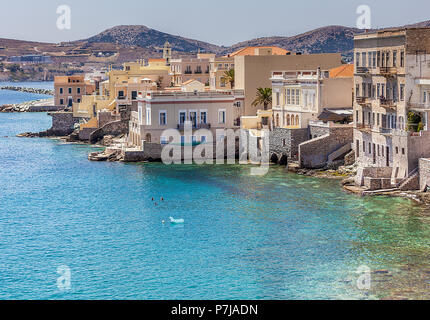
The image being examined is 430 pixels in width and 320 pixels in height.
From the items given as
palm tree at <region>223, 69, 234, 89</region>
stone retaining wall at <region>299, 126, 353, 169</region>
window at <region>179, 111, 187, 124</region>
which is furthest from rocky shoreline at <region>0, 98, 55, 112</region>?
stone retaining wall at <region>299, 126, 353, 169</region>

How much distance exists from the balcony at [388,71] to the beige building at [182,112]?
16.9 metres

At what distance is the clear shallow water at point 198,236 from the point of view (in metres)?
25.4

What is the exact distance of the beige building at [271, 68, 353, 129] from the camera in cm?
5181

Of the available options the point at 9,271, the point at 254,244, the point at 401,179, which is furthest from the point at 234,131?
the point at 9,271

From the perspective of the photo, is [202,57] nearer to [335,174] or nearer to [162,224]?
[335,174]

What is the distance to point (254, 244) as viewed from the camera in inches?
1201

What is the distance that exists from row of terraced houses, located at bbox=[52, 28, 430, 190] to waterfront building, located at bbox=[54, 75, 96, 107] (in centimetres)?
2165

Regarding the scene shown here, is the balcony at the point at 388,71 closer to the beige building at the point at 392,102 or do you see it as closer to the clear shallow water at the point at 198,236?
the beige building at the point at 392,102

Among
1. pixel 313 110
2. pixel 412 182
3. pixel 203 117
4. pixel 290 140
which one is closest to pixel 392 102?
pixel 412 182

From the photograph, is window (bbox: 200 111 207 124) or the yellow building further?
the yellow building

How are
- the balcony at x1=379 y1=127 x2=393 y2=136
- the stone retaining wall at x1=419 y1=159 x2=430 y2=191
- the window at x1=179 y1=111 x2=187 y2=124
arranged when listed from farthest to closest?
the window at x1=179 y1=111 x2=187 y2=124, the balcony at x1=379 y1=127 x2=393 y2=136, the stone retaining wall at x1=419 y1=159 x2=430 y2=191

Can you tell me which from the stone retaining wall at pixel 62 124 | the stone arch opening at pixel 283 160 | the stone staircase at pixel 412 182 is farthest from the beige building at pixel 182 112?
the stone retaining wall at pixel 62 124

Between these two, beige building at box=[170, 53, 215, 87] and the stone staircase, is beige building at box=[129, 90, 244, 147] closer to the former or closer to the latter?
the stone staircase
